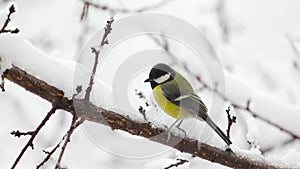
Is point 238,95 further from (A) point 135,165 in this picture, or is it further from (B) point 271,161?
(B) point 271,161

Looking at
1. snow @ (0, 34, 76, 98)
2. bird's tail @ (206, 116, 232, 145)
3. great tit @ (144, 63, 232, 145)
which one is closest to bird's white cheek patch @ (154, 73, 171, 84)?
great tit @ (144, 63, 232, 145)

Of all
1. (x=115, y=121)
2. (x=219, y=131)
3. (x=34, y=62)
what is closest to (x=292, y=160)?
(x=219, y=131)

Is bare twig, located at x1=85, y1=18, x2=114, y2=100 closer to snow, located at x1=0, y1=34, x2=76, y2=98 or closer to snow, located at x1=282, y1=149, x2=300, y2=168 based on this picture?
snow, located at x1=0, y1=34, x2=76, y2=98

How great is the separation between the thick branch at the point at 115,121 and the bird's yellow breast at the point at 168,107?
0.41 metres

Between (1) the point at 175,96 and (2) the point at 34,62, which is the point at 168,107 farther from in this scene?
(2) the point at 34,62

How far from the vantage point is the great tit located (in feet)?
7.88

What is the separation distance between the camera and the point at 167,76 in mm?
2783

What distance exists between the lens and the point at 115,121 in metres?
1.78

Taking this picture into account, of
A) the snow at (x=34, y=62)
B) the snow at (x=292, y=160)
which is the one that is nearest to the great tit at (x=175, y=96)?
the snow at (x=292, y=160)

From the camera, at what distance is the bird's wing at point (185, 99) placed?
2430 millimetres

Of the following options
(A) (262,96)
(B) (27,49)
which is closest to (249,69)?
(A) (262,96)

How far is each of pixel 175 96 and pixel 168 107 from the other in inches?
5.7

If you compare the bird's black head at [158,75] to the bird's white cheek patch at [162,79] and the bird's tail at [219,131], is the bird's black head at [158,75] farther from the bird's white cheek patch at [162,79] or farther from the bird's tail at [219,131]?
the bird's tail at [219,131]

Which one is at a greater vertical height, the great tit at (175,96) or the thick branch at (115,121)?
the great tit at (175,96)
